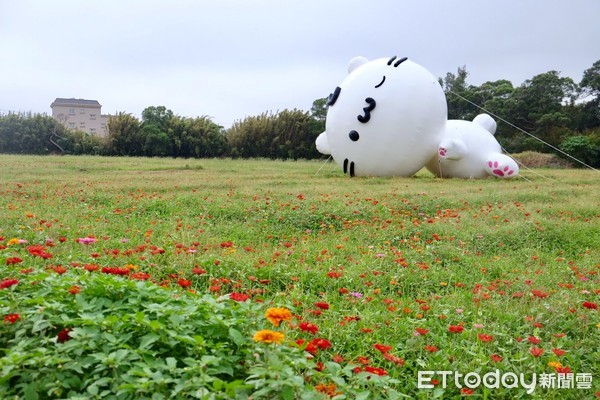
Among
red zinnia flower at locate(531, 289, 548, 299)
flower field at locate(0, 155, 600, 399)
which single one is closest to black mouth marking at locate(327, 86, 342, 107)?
flower field at locate(0, 155, 600, 399)

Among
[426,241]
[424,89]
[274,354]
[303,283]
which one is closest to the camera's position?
[274,354]

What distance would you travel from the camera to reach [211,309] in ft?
6.50

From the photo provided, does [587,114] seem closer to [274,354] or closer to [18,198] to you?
[18,198]

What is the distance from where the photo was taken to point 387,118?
11297mm

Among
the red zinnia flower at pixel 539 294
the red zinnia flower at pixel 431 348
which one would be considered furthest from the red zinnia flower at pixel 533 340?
the red zinnia flower at pixel 539 294

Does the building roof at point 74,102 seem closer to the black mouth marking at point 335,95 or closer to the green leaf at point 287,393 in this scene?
the black mouth marking at point 335,95

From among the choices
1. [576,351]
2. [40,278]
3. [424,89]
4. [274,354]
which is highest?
[424,89]

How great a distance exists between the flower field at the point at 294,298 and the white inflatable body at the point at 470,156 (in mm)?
4314

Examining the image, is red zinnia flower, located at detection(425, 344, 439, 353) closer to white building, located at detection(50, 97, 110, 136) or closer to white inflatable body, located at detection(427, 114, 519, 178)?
white inflatable body, located at detection(427, 114, 519, 178)

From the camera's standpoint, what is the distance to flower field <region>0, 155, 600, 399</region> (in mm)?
1612

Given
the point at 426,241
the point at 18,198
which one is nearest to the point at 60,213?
the point at 18,198

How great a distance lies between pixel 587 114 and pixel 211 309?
2922 centimetres

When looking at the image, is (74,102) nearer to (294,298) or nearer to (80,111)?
(80,111)

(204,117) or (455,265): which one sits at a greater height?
(204,117)
